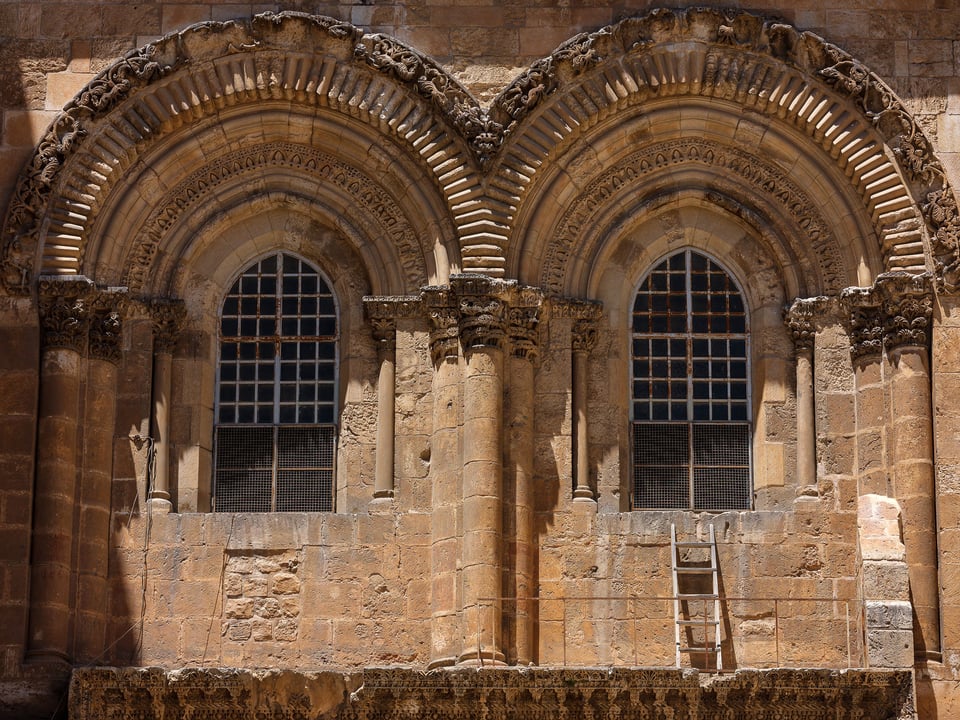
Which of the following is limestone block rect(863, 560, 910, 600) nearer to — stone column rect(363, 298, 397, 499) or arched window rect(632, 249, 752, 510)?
arched window rect(632, 249, 752, 510)

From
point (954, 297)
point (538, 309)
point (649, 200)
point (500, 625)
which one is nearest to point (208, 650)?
point (500, 625)

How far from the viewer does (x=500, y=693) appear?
24.4 meters

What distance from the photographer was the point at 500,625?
82.9ft

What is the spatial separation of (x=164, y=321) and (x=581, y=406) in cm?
446

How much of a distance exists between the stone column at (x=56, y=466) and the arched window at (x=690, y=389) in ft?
19.0

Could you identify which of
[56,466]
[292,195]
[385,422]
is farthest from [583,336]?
[56,466]

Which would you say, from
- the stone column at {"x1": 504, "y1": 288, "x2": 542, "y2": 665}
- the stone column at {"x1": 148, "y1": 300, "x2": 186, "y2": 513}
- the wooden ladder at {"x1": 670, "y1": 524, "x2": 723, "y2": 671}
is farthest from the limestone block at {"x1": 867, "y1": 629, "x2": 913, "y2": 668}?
the stone column at {"x1": 148, "y1": 300, "x2": 186, "y2": 513}

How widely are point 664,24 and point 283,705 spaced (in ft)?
26.7

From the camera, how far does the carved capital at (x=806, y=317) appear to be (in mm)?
26438

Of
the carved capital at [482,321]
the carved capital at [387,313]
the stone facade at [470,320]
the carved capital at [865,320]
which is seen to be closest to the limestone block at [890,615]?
the stone facade at [470,320]

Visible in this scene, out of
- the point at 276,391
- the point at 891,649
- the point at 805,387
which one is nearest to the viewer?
the point at 891,649

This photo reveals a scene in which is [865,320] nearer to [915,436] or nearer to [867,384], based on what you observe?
[867,384]

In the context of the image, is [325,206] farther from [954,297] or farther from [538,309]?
[954,297]

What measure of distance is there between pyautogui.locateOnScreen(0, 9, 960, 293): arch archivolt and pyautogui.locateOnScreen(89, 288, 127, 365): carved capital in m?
0.46
